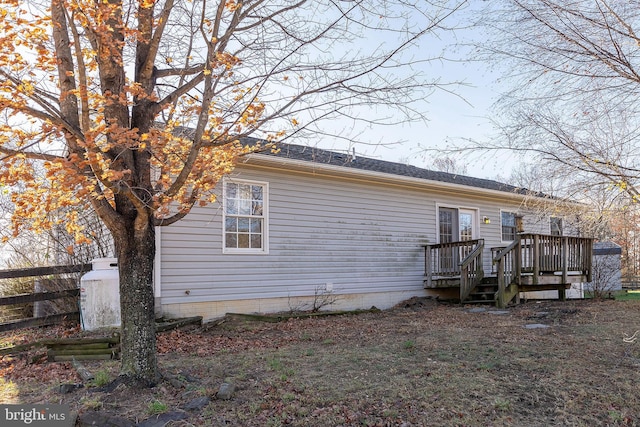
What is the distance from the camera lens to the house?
8.29 meters

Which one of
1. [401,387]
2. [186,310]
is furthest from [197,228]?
[401,387]

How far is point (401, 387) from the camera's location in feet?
13.8

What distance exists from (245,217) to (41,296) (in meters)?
3.62

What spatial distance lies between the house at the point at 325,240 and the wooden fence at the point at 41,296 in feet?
5.12

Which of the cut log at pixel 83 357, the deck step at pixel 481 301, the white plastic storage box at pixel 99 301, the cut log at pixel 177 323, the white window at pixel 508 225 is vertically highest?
the white window at pixel 508 225

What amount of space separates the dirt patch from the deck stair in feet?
10.4

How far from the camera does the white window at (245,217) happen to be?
28.6ft

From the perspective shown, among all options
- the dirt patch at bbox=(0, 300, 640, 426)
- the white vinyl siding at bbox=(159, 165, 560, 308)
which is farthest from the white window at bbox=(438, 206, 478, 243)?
the dirt patch at bbox=(0, 300, 640, 426)

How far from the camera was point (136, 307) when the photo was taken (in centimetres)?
418

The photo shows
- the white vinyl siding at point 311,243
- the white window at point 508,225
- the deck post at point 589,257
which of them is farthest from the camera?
the white window at point 508,225

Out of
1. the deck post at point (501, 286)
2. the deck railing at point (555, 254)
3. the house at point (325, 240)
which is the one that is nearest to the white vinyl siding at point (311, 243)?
the house at point (325, 240)

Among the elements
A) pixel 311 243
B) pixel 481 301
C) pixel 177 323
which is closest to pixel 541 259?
pixel 481 301

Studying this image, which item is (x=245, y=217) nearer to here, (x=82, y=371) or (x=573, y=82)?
(x=82, y=371)

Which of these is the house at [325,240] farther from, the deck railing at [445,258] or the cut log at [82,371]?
the cut log at [82,371]
